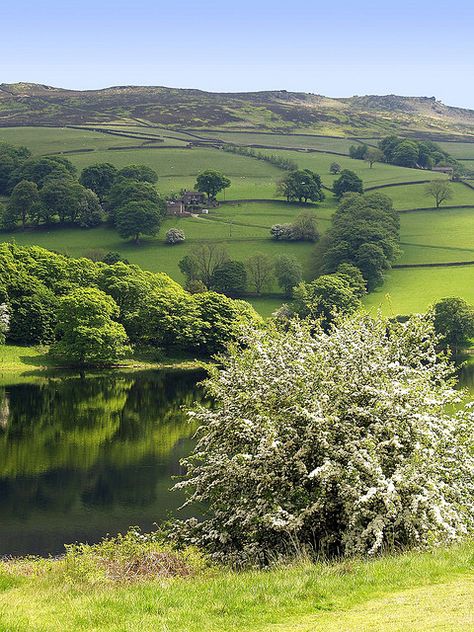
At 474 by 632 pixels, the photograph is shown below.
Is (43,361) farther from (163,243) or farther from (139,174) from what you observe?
(139,174)

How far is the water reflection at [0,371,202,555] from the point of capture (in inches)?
1465

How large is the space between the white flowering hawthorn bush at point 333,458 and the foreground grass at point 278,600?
2731 mm

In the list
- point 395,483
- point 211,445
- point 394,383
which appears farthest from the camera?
point 211,445

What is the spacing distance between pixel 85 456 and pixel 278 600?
37260 mm

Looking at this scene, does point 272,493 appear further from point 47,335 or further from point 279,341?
point 47,335

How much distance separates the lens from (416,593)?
51.1 feet

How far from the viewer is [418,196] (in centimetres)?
17912

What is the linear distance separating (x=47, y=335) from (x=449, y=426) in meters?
76.2

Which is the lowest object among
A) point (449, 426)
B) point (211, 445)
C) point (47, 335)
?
point (47, 335)

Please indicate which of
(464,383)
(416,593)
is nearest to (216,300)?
(464,383)

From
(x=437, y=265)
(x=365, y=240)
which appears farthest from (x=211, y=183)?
(x=437, y=265)

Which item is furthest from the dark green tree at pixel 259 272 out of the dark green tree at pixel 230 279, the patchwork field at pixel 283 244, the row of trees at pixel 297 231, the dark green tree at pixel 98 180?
the dark green tree at pixel 98 180

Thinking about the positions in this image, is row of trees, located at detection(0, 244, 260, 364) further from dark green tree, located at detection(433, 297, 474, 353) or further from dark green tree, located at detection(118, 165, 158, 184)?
dark green tree, located at detection(118, 165, 158, 184)

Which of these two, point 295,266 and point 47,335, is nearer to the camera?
point 47,335
